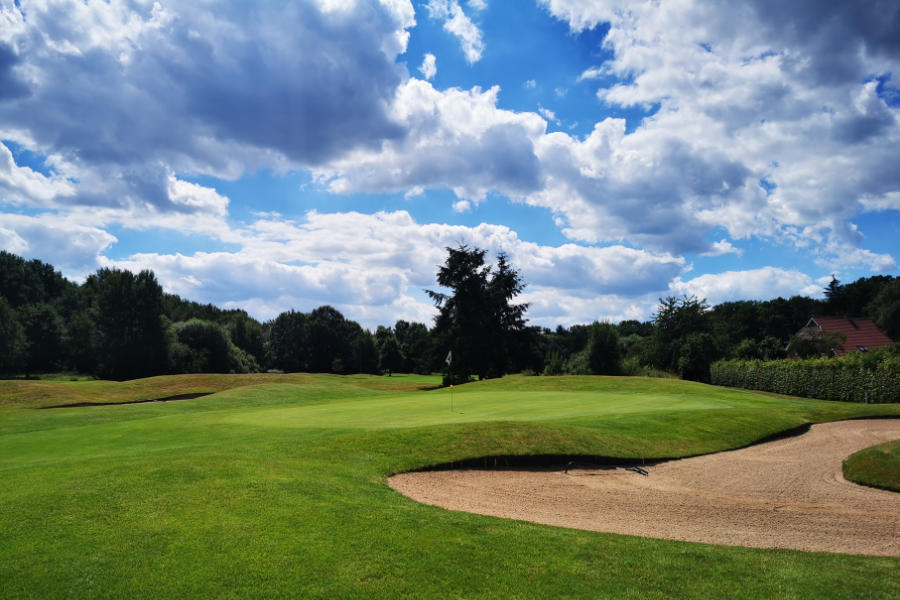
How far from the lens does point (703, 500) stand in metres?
11.5

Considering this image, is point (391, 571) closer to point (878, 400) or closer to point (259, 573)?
point (259, 573)

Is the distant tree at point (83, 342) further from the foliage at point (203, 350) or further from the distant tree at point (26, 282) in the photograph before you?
the distant tree at point (26, 282)

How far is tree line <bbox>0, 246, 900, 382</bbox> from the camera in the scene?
59875mm

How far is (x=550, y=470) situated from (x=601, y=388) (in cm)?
2326

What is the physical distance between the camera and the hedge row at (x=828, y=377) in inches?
1345

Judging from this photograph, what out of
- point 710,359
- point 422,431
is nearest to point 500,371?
point 710,359

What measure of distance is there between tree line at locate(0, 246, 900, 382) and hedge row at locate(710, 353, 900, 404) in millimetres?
11736

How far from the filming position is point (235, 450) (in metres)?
13.1

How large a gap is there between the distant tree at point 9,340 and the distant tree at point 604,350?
3087 inches

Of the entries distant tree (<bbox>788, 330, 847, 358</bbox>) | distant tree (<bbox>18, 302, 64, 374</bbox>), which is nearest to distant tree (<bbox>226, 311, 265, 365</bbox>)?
distant tree (<bbox>18, 302, 64, 374</bbox>)

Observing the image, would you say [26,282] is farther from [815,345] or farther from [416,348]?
[815,345]

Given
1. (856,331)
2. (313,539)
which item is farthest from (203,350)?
(856,331)

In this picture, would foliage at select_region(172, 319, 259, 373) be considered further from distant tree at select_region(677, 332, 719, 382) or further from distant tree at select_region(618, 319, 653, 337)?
distant tree at select_region(618, 319, 653, 337)

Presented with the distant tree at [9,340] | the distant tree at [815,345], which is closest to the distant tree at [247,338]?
the distant tree at [9,340]
